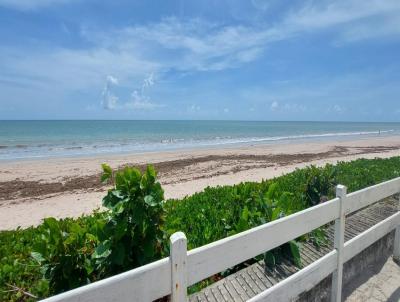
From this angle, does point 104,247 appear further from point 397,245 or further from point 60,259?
point 397,245

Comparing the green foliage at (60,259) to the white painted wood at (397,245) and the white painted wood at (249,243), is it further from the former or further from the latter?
the white painted wood at (397,245)

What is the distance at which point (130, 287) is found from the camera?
1.64m

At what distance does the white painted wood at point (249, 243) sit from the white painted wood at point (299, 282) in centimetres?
36

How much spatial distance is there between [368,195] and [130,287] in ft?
11.4

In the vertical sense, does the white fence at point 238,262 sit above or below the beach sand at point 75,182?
above

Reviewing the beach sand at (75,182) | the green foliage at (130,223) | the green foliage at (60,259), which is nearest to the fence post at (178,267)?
the green foliage at (130,223)

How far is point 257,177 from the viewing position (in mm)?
14750

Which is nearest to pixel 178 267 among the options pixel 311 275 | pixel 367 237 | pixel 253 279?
pixel 253 279

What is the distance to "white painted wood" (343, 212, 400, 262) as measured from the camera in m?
3.71

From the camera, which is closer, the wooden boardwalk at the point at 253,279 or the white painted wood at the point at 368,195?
the wooden boardwalk at the point at 253,279

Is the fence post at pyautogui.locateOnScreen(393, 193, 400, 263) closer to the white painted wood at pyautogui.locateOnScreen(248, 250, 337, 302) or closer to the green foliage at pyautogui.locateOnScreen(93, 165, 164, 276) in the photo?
the white painted wood at pyautogui.locateOnScreen(248, 250, 337, 302)

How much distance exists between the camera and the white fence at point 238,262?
1.61m

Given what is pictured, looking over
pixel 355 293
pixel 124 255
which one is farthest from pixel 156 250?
pixel 355 293

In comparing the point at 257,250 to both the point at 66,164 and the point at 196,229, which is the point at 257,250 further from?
the point at 66,164
